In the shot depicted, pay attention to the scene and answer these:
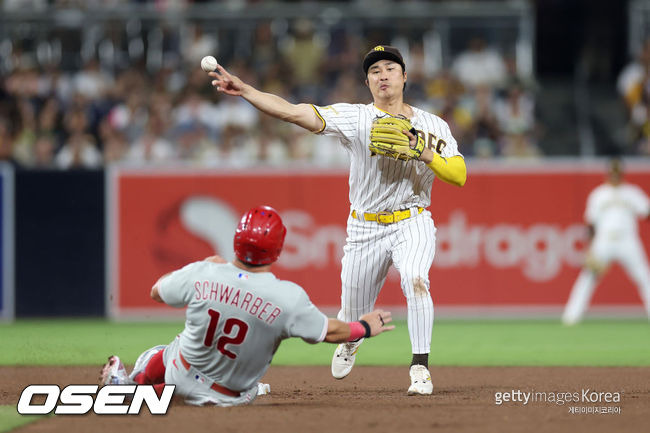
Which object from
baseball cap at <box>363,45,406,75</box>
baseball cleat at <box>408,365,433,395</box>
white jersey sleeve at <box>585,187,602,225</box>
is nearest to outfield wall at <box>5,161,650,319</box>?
white jersey sleeve at <box>585,187,602,225</box>

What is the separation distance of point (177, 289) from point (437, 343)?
20.8ft

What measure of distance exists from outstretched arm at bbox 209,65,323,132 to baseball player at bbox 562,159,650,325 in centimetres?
786

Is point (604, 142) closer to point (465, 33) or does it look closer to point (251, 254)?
point (465, 33)

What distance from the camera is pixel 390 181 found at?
7.45 m

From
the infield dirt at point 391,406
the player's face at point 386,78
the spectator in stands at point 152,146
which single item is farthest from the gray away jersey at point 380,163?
the spectator in stands at point 152,146

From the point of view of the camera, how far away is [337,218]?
1509cm

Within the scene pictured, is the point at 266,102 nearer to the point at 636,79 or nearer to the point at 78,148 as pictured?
the point at 78,148

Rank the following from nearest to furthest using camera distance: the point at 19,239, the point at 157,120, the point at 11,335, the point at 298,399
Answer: the point at 298,399 → the point at 11,335 → the point at 19,239 → the point at 157,120

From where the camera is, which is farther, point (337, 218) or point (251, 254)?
point (337, 218)

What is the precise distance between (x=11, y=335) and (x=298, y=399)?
693 centimetres

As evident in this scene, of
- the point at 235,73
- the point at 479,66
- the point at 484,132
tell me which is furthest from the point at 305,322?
the point at 479,66

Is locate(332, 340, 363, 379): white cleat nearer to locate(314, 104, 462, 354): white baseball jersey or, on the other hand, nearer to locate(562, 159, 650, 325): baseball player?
locate(314, 104, 462, 354): white baseball jersey

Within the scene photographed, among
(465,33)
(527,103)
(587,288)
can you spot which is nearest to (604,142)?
(527,103)

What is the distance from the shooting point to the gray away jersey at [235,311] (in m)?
5.79
